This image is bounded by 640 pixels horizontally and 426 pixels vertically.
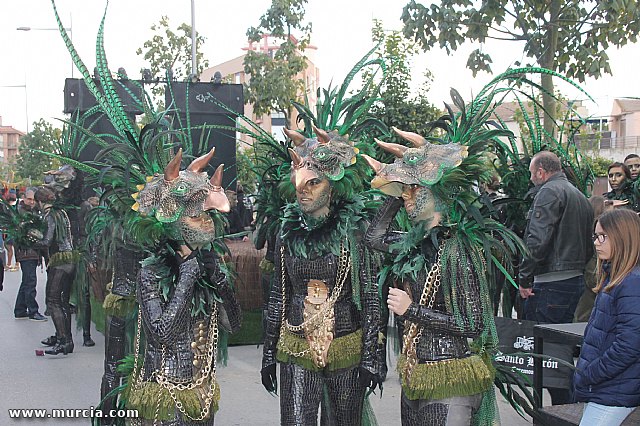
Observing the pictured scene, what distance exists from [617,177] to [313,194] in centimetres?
460

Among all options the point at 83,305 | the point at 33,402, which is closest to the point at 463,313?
the point at 33,402

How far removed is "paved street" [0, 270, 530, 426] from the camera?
6277 mm

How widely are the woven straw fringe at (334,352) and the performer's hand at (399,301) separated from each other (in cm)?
58

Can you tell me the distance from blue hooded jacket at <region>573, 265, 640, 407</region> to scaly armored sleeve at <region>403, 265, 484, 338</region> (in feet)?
1.70

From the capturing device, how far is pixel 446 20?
8.34 meters

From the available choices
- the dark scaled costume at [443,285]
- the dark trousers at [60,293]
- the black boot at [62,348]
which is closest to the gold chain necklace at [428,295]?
the dark scaled costume at [443,285]

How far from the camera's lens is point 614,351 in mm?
3305

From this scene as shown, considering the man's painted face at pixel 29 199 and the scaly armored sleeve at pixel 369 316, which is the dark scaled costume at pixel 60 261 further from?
the scaly armored sleeve at pixel 369 316

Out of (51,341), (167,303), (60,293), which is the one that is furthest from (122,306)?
(51,341)

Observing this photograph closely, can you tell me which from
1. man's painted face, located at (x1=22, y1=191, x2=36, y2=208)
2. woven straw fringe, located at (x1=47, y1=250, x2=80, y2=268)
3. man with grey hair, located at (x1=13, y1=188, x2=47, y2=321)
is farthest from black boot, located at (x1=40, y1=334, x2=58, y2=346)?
man's painted face, located at (x1=22, y1=191, x2=36, y2=208)

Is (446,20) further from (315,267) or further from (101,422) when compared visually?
(101,422)

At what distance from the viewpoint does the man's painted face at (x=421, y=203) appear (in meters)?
3.55

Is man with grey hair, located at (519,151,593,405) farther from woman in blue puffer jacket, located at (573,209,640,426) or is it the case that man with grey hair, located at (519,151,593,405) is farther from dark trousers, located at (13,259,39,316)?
dark trousers, located at (13,259,39,316)

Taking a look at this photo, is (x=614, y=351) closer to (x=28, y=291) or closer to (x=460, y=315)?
(x=460, y=315)
